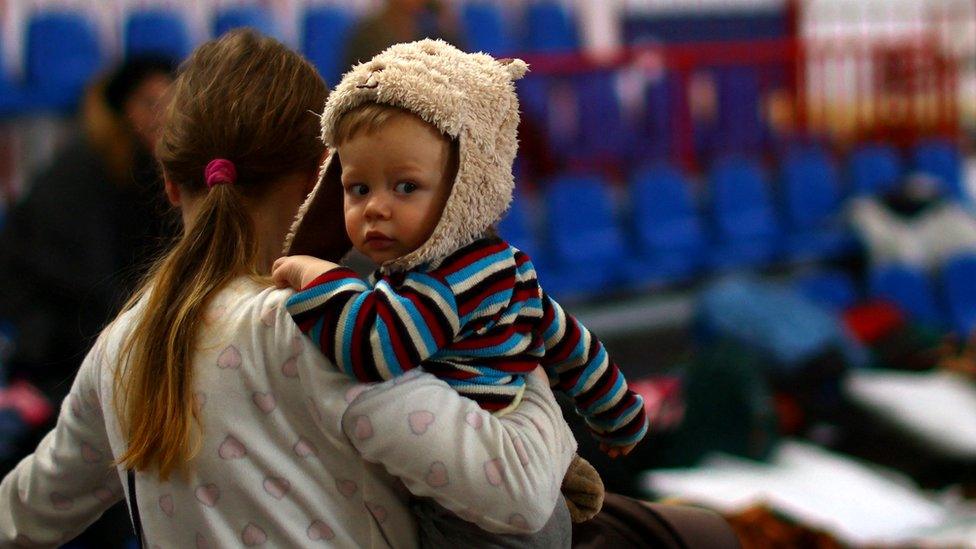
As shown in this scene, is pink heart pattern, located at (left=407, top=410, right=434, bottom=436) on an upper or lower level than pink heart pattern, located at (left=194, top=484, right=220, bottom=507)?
upper

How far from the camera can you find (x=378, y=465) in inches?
51.1

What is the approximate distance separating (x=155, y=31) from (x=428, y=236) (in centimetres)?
462

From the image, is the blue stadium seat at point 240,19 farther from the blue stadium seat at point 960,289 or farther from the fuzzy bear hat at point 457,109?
the fuzzy bear hat at point 457,109

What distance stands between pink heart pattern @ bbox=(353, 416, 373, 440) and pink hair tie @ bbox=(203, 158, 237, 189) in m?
0.32

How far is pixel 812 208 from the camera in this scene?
21.9 feet

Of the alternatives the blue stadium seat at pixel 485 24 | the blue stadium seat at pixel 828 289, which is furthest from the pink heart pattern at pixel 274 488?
the blue stadium seat at pixel 485 24

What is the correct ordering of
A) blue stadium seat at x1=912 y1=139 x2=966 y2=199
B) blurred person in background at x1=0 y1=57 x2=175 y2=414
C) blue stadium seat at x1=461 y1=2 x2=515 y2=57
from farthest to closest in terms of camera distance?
blue stadium seat at x1=912 y1=139 x2=966 y2=199, blue stadium seat at x1=461 y1=2 x2=515 y2=57, blurred person in background at x1=0 y1=57 x2=175 y2=414

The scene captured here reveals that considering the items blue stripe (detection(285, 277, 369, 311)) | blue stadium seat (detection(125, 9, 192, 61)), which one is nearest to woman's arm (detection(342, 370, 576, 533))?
blue stripe (detection(285, 277, 369, 311))

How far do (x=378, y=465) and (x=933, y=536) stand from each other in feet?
8.93

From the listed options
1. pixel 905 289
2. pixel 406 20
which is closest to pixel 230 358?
pixel 406 20

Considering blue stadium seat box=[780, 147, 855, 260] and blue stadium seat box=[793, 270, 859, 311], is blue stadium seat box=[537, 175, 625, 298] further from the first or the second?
blue stadium seat box=[780, 147, 855, 260]

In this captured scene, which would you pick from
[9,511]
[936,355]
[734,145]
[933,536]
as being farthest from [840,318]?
[9,511]

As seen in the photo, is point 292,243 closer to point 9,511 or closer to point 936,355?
point 9,511

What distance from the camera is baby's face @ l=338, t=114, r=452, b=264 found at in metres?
1.25
